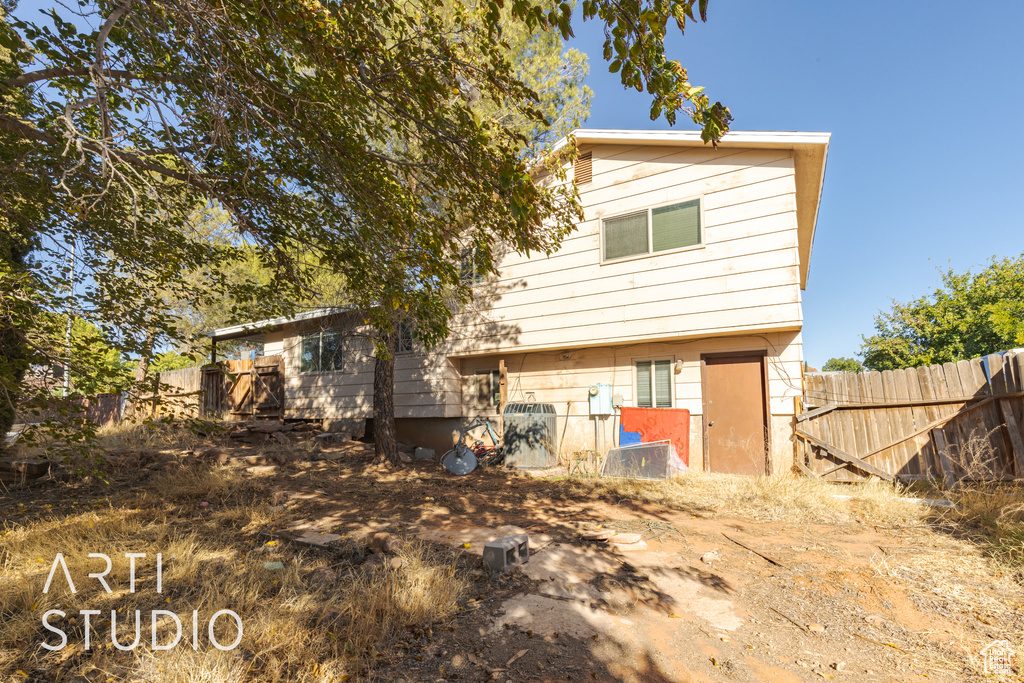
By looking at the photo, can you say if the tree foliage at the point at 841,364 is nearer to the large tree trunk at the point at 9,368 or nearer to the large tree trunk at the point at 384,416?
the large tree trunk at the point at 384,416

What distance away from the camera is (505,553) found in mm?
4418

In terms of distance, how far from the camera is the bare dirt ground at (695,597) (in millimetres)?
3121

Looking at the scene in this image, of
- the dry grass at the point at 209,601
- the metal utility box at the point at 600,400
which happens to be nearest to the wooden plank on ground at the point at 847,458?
the metal utility box at the point at 600,400

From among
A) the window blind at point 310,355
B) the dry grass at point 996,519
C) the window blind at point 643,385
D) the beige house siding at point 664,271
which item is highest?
the beige house siding at point 664,271

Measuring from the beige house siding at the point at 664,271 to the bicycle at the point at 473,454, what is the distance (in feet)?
6.59

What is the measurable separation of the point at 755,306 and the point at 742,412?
6.91 feet

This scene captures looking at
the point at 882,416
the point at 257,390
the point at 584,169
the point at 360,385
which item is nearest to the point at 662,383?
the point at 882,416

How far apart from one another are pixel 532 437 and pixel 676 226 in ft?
18.2

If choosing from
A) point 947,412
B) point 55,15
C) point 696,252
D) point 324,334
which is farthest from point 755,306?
point 324,334

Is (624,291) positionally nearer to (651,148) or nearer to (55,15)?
(651,148)

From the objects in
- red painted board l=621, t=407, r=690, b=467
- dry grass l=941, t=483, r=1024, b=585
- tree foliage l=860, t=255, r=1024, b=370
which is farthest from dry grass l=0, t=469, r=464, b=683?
tree foliage l=860, t=255, r=1024, b=370

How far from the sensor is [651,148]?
10039mm

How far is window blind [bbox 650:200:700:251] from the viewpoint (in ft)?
30.8

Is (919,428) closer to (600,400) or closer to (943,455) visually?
(943,455)
